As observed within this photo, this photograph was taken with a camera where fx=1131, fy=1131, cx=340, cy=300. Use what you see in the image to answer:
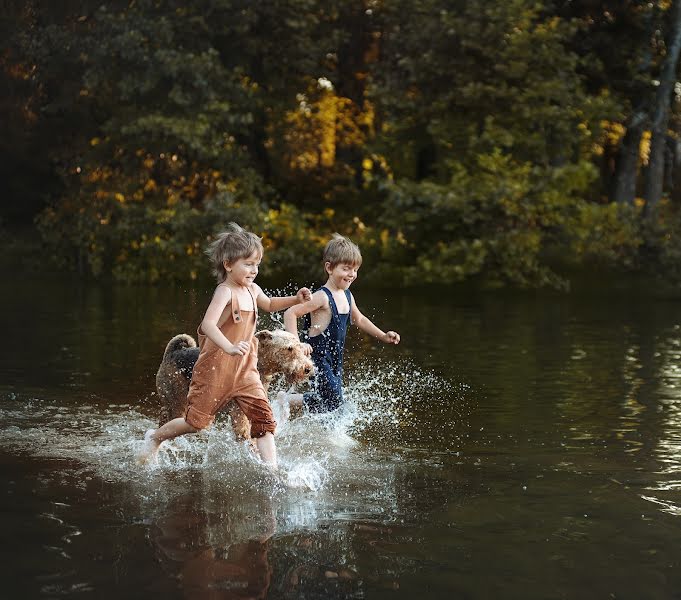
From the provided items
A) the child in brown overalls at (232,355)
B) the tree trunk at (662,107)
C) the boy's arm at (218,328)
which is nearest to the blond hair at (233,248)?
the child in brown overalls at (232,355)

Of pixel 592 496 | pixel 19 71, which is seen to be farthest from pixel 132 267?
pixel 592 496

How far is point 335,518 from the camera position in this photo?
20.6ft

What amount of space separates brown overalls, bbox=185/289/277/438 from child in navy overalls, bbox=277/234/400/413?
3.71 feet

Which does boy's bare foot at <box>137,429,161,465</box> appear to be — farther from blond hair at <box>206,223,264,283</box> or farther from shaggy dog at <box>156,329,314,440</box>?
blond hair at <box>206,223,264,283</box>

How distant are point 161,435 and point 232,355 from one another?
857 millimetres

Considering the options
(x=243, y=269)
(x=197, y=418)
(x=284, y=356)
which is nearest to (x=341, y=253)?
(x=284, y=356)

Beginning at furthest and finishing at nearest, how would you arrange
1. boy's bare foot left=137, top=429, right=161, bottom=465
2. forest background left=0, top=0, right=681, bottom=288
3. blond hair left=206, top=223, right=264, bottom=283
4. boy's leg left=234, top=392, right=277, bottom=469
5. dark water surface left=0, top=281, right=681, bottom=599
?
forest background left=0, top=0, right=681, bottom=288 → boy's bare foot left=137, top=429, right=161, bottom=465 → boy's leg left=234, top=392, right=277, bottom=469 → blond hair left=206, top=223, right=264, bottom=283 → dark water surface left=0, top=281, right=681, bottom=599

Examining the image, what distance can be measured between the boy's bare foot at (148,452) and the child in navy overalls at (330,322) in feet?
4.51

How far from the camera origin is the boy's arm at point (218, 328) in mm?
6824

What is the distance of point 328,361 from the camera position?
351 inches

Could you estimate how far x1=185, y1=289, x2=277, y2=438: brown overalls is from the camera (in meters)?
7.17

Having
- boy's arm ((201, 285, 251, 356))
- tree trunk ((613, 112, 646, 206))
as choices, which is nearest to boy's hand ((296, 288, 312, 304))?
boy's arm ((201, 285, 251, 356))

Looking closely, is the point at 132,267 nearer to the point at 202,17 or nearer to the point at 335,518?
the point at 202,17

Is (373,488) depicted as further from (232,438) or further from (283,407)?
(283,407)
